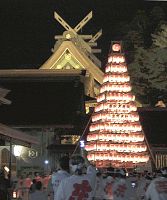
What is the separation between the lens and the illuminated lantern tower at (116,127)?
2839cm

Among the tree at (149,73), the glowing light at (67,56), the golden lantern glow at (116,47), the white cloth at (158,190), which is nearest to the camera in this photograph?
the white cloth at (158,190)

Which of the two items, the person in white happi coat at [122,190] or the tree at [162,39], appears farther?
the tree at [162,39]

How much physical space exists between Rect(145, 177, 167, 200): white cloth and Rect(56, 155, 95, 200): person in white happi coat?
2.92 feet

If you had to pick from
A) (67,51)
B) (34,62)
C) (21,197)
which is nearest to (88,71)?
(67,51)

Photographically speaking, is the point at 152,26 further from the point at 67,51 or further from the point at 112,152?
the point at 112,152

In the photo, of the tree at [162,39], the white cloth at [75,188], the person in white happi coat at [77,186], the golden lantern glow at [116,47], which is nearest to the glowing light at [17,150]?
the golden lantern glow at [116,47]

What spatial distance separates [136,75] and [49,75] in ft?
21.0

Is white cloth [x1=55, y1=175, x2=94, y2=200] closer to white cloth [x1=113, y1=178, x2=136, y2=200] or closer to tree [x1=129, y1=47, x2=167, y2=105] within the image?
white cloth [x1=113, y1=178, x2=136, y2=200]

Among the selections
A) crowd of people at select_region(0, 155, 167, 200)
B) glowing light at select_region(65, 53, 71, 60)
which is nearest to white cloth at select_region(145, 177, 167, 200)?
crowd of people at select_region(0, 155, 167, 200)

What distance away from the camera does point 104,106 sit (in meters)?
29.1

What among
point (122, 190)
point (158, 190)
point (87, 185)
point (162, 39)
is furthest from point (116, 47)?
point (87, 185)

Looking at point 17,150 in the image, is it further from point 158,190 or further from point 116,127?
point 158,190

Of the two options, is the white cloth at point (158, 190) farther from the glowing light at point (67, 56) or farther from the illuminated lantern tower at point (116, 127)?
the glowing light at point (67, 56)

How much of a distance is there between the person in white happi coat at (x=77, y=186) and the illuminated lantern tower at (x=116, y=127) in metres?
20.0
